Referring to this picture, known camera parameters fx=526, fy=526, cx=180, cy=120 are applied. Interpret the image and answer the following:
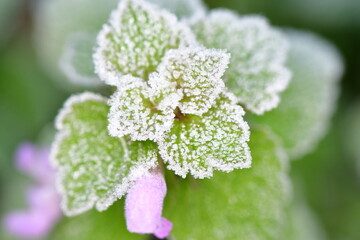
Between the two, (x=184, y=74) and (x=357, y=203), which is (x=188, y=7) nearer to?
(x=184, y=74)

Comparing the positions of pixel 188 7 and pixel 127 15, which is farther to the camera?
pixel 188 7

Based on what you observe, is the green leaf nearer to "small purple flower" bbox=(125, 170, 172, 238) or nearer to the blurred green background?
"small purple flower" bbox=(125, 170, 172, 238)

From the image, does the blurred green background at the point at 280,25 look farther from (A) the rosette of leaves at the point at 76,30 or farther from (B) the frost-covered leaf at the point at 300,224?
(A) the rosette of leaves at the point at 76,30

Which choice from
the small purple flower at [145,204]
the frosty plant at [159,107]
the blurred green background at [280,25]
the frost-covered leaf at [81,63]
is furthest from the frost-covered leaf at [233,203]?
the blurred green background at [280,25]

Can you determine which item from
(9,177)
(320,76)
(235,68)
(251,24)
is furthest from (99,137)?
(9,177)

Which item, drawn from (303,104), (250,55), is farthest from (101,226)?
(303,104)

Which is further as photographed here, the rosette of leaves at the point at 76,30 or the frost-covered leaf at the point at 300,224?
the frost-covered leaf at the point at 300,224
